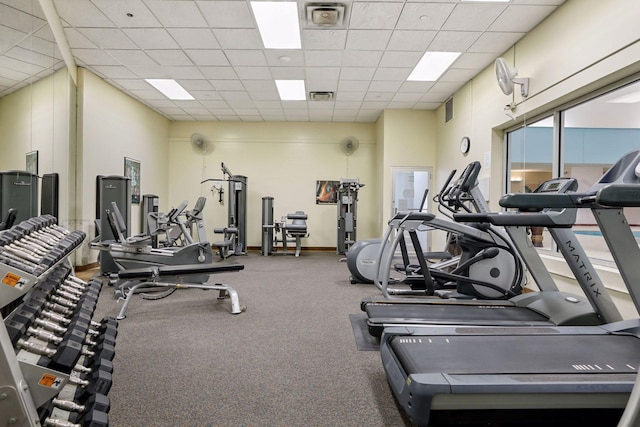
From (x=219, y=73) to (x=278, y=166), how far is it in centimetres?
311

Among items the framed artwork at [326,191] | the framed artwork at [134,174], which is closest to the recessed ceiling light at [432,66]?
the framed artwork at [326,191]

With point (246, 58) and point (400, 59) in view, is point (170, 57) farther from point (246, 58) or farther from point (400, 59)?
point (400, 59)

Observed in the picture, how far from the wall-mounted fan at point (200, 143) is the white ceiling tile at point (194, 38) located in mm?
3669

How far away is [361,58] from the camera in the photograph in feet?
15.3

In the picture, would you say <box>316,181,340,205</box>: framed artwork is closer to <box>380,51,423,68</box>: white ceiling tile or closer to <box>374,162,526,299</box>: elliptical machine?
<box>380,51,423,68</box>: white ceiling tile

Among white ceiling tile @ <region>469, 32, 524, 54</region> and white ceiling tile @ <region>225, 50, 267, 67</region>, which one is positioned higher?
white ceiling tile @ <region>469, 32, 524, 54</region>

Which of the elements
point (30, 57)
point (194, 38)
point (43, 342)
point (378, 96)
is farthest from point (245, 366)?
point (378, 96)

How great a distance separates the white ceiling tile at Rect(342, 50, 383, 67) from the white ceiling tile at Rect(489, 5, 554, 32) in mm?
1444

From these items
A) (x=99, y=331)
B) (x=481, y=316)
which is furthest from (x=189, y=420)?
(x=481, y=316)

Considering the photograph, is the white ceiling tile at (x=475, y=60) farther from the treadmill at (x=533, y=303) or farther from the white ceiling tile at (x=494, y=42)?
the treadmill at (x=533, y=303)

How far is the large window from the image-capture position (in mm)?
3584

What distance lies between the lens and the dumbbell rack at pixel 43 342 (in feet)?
2.65

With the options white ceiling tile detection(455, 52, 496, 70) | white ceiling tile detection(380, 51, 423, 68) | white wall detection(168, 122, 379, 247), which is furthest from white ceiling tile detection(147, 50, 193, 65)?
white ceiling tile detection(455, 52, 496, 70)

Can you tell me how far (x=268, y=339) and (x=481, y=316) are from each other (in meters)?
1.59
